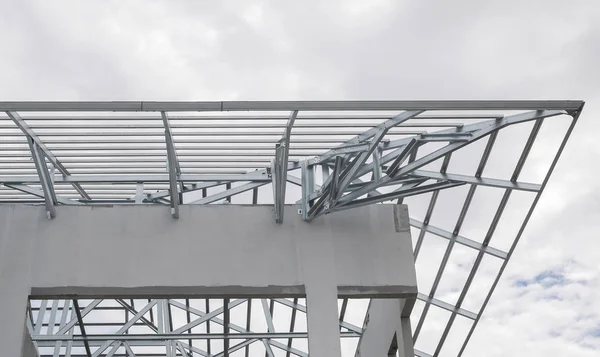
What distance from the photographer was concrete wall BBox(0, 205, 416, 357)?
1522cm

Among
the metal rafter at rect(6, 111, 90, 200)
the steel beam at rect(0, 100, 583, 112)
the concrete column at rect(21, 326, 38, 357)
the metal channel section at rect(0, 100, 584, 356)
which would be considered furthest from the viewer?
the concrete column at rect(21, 326, 38, 357)

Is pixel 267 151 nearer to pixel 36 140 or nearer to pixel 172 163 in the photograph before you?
pixel 172 163

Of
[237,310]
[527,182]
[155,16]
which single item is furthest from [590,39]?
[237,310]

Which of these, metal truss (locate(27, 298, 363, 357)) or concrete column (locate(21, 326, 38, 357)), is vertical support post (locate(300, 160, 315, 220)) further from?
metal truss (locate(27, 298, 363, 357))

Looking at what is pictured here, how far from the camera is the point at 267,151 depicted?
53.7 ft

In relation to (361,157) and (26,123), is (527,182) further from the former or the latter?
(26,123)

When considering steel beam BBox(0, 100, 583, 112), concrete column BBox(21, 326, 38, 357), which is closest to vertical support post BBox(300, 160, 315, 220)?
steel beam BBox(0, 100, 583, 112)

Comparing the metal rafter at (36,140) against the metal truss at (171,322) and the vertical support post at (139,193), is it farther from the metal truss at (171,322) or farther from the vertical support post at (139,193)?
the metal truss at (171,322)

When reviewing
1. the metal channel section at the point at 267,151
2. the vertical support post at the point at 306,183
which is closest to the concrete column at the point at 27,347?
the metal channel section at the point at 267,151

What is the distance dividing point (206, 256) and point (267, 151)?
2730 millimetres

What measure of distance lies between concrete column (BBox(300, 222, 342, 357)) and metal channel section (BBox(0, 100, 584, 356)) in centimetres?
72

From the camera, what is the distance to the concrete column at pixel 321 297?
14914mm

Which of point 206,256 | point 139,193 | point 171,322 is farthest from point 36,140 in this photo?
point 171,322

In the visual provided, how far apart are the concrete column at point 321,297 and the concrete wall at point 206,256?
0.07 feet
